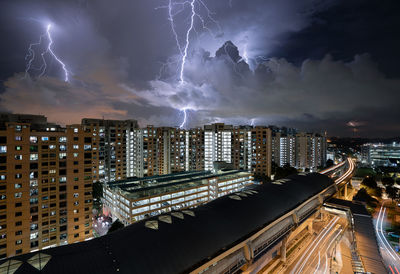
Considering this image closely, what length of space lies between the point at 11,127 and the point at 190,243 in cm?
2490

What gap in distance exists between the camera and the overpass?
980 centimetres

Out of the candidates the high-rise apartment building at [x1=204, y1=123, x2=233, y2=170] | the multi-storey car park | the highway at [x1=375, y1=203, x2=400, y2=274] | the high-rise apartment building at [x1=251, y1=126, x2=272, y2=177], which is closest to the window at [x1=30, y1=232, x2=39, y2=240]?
the multi-storey car park

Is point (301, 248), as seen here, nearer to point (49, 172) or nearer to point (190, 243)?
point (190, 243)

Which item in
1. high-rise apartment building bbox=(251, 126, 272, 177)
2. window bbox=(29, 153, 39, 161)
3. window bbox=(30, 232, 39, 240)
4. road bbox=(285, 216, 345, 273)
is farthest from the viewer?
high-rise apartment building bbox=(251, 126, 272, 177)

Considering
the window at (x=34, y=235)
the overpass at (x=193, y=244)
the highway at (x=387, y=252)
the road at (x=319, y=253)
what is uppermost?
the overpass at (x=193, y=244)

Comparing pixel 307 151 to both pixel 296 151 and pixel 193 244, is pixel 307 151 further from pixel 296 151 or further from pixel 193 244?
pixel 193 244

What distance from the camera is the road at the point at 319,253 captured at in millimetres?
18077

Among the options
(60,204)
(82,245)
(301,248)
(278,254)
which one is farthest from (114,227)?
(301,248)

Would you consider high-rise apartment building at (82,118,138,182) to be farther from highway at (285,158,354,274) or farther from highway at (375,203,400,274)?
highway at (375,203,400,274)

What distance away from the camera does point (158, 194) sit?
94.1 ft

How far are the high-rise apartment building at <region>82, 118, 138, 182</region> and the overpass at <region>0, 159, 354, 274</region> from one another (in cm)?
3991

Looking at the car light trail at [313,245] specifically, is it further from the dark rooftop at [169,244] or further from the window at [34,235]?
the window at [34,235]

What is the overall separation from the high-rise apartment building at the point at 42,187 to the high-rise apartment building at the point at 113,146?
22.6 m

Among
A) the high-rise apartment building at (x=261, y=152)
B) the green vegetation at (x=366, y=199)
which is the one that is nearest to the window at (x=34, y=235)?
the high-rise apartment building at (x=261, y=152)
